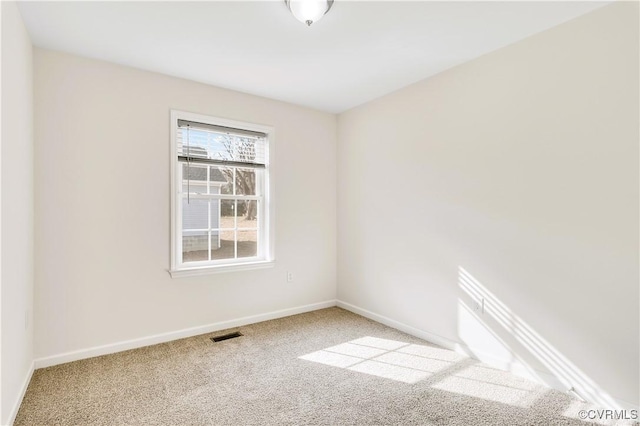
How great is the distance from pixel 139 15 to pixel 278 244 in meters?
2.43

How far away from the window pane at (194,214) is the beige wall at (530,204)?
1925 millimetres

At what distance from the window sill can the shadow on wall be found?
6.60 feet

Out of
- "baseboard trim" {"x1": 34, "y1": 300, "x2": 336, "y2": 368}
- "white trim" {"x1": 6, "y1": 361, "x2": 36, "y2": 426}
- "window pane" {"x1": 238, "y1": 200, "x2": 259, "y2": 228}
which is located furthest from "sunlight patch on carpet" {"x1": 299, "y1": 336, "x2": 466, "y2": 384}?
"white trim" {"x1": 6, "y1": 361, "x2": 36, "y2": 426}

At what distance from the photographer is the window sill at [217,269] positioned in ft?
10.2

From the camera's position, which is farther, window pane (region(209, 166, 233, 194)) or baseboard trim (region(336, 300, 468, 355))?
window pane (region(209, 166, 233, 194))

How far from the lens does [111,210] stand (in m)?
2.79

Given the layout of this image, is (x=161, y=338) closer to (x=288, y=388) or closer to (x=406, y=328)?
(x=288, y=388)

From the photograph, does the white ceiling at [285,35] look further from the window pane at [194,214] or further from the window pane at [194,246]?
the window pane at [194,246]

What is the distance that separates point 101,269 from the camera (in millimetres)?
2756

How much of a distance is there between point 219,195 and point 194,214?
0.32 metres

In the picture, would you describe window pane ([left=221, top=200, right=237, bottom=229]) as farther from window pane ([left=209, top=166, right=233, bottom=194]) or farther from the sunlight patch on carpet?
the sunlight patch on carpet

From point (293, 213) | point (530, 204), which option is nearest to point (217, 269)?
point (293, 213)
